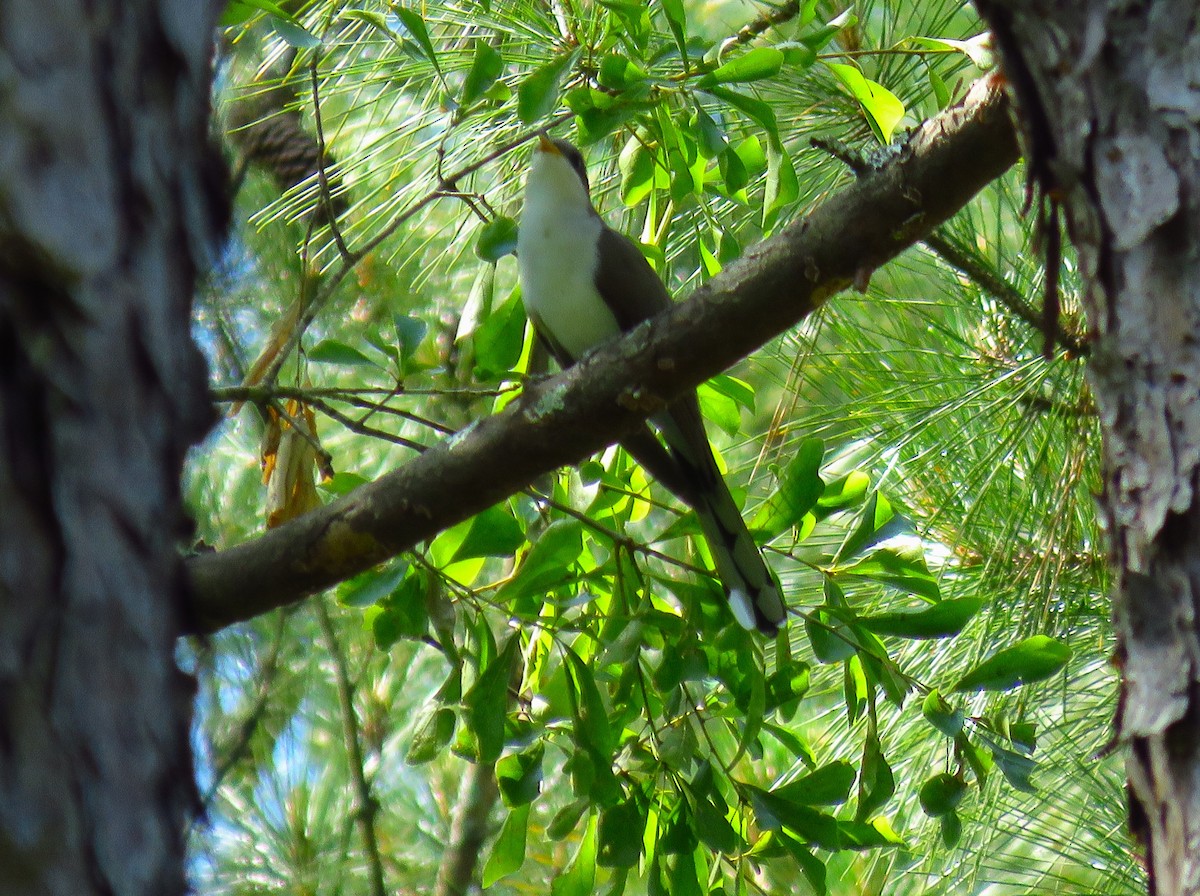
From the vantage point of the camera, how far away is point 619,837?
1961mm

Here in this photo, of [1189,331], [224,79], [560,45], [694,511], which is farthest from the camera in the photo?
[224,79]

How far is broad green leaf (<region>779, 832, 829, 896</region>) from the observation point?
2002mm

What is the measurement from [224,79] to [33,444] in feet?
10.6

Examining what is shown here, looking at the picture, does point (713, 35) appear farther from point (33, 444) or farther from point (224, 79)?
point (33, 444)

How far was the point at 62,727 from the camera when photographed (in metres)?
0.74

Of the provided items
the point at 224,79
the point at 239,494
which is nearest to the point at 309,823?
the point at 239,494

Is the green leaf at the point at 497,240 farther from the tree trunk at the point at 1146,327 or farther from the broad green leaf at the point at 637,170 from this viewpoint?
the tree trunk at the point at 1146,327

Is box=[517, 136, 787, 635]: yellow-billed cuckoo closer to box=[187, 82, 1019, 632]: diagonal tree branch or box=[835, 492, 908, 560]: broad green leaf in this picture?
box=[835, 492, 908, 560]: broad green leaf

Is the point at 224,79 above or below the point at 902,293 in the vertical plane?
above

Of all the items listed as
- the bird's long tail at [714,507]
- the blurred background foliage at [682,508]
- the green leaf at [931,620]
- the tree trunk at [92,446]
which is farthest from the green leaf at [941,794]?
the tree trunk at [92,446]

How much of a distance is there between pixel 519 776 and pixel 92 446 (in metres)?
1.45

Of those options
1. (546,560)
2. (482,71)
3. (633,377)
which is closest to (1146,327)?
(633,377)

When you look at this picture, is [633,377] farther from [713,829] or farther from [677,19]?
[713,829]

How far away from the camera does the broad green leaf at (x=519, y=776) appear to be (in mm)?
2107
